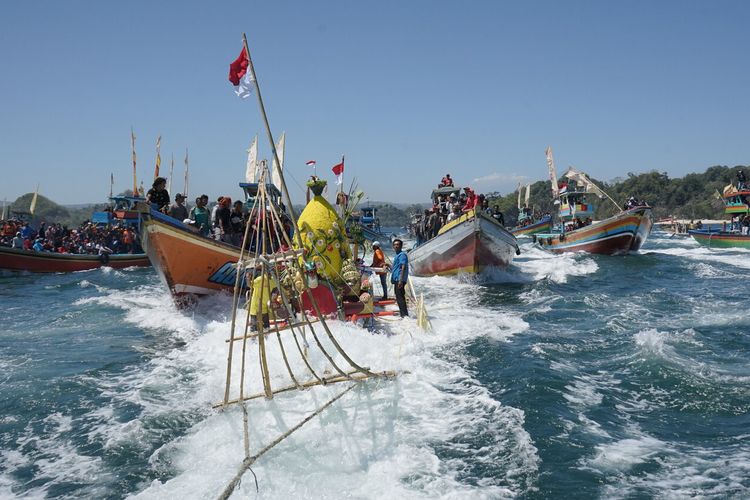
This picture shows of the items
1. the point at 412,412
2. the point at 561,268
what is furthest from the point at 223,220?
the point at 561,268

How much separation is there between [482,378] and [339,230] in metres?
3.75

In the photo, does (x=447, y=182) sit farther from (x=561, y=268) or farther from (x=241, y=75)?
(x=241, y=75)

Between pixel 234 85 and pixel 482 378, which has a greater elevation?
pixel 234 85

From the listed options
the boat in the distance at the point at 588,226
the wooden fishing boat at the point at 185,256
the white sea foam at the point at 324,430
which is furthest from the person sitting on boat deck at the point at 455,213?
the boat in the distance at the point at 588,226

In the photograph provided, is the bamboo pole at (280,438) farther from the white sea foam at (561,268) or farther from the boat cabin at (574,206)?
the boat cabin at (574,206)

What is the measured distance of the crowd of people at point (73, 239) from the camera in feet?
83.7

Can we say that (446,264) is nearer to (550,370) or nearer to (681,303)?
(681,303)

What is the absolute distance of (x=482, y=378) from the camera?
8180 millimetres

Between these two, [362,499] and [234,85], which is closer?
[362,499]

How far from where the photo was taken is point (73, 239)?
29.2 m

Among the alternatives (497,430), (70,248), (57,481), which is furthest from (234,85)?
(70,248)

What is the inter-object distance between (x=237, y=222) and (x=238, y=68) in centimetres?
871

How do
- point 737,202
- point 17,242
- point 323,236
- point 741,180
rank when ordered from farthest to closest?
point 737,202
point 741,180
point 17,242
point 323,236

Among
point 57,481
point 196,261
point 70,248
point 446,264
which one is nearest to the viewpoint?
point 57,481
